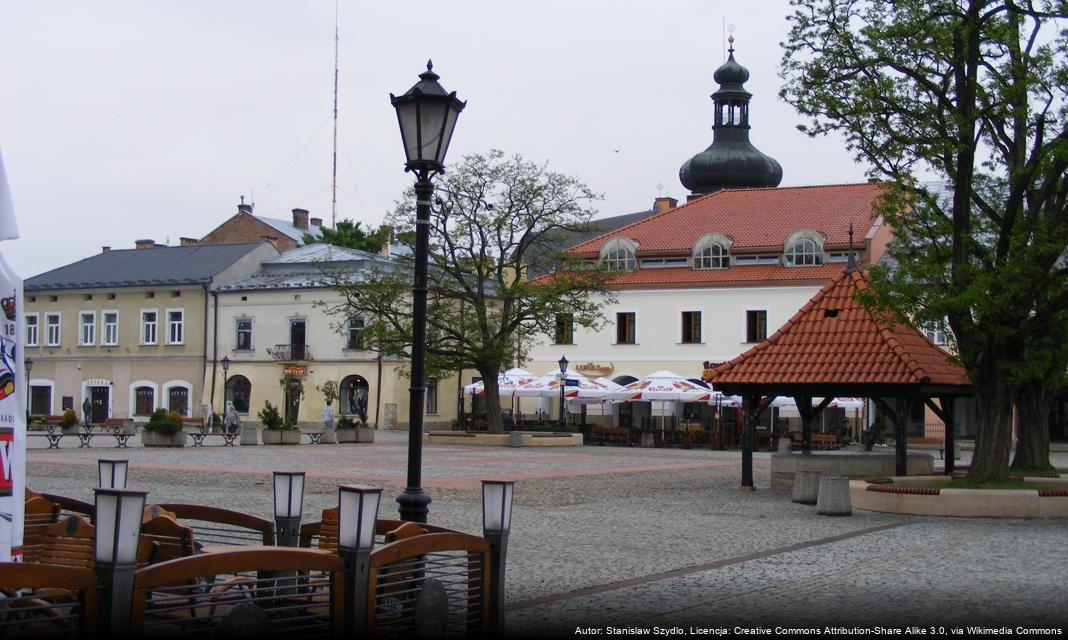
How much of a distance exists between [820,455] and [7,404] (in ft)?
65.2

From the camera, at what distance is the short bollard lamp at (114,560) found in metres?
6.18

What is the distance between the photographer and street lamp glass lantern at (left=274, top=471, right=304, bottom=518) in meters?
9.45

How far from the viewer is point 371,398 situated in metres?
62.2

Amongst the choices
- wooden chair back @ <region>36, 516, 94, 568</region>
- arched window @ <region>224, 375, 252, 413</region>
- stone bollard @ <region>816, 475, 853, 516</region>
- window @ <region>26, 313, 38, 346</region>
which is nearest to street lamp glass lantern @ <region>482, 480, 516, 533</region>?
wooden chair back @ <region>36, 516, 94, 568</region>

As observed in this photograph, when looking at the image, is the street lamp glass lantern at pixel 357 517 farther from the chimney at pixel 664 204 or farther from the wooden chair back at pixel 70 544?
the chimney at pixel 664 204

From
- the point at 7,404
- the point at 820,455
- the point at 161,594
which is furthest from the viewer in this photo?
the point at 820,455

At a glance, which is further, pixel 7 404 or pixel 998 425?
pixel 998 425

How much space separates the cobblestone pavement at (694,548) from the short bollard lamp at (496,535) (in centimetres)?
25

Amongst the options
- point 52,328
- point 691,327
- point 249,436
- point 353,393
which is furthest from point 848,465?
point 52,328

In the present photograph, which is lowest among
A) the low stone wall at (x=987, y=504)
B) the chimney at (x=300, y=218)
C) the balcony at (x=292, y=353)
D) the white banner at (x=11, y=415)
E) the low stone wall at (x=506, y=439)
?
the low stone wall at (x=506, y=439)

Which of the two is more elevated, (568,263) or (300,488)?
(568,263)

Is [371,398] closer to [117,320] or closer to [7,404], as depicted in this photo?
[117,320]

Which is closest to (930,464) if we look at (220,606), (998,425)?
(998,425)

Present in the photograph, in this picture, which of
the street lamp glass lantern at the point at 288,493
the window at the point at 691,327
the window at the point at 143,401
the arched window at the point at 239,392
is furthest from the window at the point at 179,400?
the street lamp glass lantern at the point at 288,493
